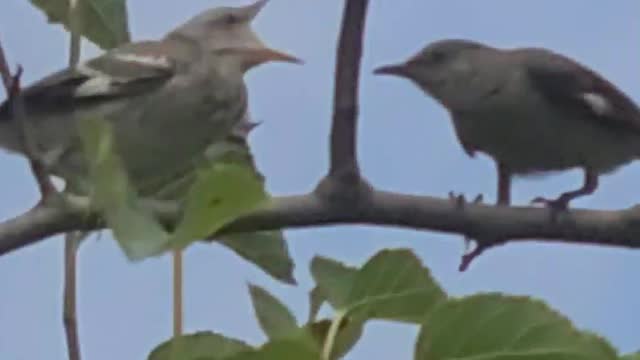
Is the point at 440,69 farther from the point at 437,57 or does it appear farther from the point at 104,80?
the point at 104,80

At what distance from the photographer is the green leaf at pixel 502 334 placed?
1.42 metres

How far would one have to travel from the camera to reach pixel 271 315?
1.62m

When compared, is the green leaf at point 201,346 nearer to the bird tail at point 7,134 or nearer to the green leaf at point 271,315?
the green leaf at point 271,315

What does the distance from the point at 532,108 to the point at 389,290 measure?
4107mm

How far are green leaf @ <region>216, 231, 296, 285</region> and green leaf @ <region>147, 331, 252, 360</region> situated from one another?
72 cm

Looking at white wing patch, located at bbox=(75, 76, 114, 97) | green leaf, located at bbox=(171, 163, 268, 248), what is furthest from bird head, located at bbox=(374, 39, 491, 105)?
green leaf, located at bbox=(171, 163, 268, 248)

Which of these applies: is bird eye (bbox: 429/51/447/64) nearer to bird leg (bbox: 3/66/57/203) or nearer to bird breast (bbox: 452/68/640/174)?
bird breast (bbox: 452/68/640/174)

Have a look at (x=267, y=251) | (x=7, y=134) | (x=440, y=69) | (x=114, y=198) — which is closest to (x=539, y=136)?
(x=440, y=69)

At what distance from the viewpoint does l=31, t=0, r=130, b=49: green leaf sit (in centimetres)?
237

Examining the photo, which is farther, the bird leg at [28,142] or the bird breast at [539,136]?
the bird breast at [539,136]

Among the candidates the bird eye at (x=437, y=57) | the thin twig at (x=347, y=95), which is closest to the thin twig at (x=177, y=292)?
the thin twig at (x=347, y=95)

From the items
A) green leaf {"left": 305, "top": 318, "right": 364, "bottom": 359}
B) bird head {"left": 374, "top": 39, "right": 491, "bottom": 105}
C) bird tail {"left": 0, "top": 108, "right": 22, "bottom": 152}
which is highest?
green leaf {"left": 305, "top": 318, "right": 364, "bottom": 359}

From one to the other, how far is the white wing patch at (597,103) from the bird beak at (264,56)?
123 cm

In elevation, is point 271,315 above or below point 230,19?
above
